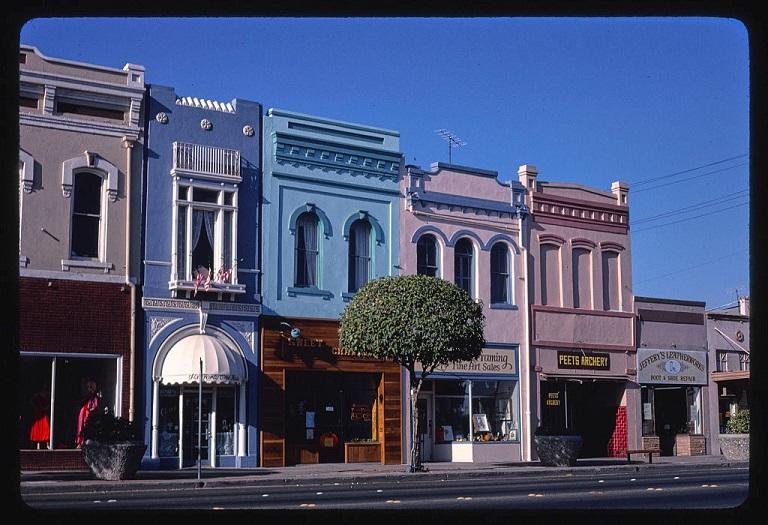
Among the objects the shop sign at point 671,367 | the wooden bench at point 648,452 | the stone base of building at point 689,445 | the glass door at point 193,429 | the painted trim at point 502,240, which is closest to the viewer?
the glass door at point 193,429

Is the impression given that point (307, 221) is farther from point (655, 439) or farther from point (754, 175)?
point (754, 175)

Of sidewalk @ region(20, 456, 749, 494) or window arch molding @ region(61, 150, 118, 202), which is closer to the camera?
sidewalk @ region(20, 456, 749, 494)

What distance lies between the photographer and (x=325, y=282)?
28.4 meters

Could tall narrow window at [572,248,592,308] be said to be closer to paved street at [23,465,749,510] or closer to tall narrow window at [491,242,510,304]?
tall narrow window at [491,242,510,304]

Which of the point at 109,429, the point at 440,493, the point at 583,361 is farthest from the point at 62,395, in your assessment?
the point at 583,361

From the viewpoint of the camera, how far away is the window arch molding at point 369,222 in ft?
94.5

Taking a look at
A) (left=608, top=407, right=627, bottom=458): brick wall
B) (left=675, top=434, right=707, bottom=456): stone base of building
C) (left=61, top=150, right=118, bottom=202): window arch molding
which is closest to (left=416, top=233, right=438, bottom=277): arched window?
(left=608, top=407, right=627, bottom=458): brick wall

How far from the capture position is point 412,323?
81.7 ft

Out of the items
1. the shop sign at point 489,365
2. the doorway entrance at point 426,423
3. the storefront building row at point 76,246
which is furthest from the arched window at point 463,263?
the storefront building row at point 76,246

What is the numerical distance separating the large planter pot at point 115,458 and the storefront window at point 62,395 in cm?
216

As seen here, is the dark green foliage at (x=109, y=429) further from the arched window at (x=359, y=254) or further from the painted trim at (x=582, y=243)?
the painted trim at (x=582, y=243)

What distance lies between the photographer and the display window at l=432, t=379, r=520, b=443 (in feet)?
100

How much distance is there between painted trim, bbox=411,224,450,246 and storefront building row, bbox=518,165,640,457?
3.23 m
